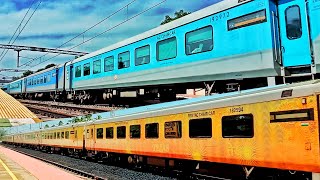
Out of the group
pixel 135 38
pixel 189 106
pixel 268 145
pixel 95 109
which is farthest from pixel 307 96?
pixel 95 109

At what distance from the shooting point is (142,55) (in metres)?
16.0

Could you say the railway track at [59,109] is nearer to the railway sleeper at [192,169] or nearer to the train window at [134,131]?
the railway sleeper at [192,169]

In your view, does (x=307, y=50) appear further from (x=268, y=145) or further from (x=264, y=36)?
(x=268, y=145)

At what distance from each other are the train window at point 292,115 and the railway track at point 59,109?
16.4 m

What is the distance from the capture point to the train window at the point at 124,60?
17391mm

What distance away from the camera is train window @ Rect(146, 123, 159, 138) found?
13.0 metres

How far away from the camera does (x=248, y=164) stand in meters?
8.48

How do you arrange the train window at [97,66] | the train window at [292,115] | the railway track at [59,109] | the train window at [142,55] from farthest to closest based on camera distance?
the railway track at [59,109]
the train window at [97,66]
the train window at [142,55]
the train window at [292,115]

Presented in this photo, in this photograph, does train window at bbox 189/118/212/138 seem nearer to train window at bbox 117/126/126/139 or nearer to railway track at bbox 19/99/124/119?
train window at bbox 117/126/126/139

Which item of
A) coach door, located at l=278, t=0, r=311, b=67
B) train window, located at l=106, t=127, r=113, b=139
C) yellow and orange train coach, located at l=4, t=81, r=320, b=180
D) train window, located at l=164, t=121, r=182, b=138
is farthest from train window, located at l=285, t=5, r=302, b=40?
train window, located at l=106, t=127, r=113, b=139

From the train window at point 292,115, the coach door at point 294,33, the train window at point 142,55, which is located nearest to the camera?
the train window at point 292,115

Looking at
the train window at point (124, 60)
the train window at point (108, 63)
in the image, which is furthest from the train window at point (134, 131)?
the train window at point (108, 63)

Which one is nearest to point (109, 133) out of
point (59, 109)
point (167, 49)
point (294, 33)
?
point (167, 49)

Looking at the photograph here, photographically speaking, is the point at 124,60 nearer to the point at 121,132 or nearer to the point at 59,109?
the point at 121,132
